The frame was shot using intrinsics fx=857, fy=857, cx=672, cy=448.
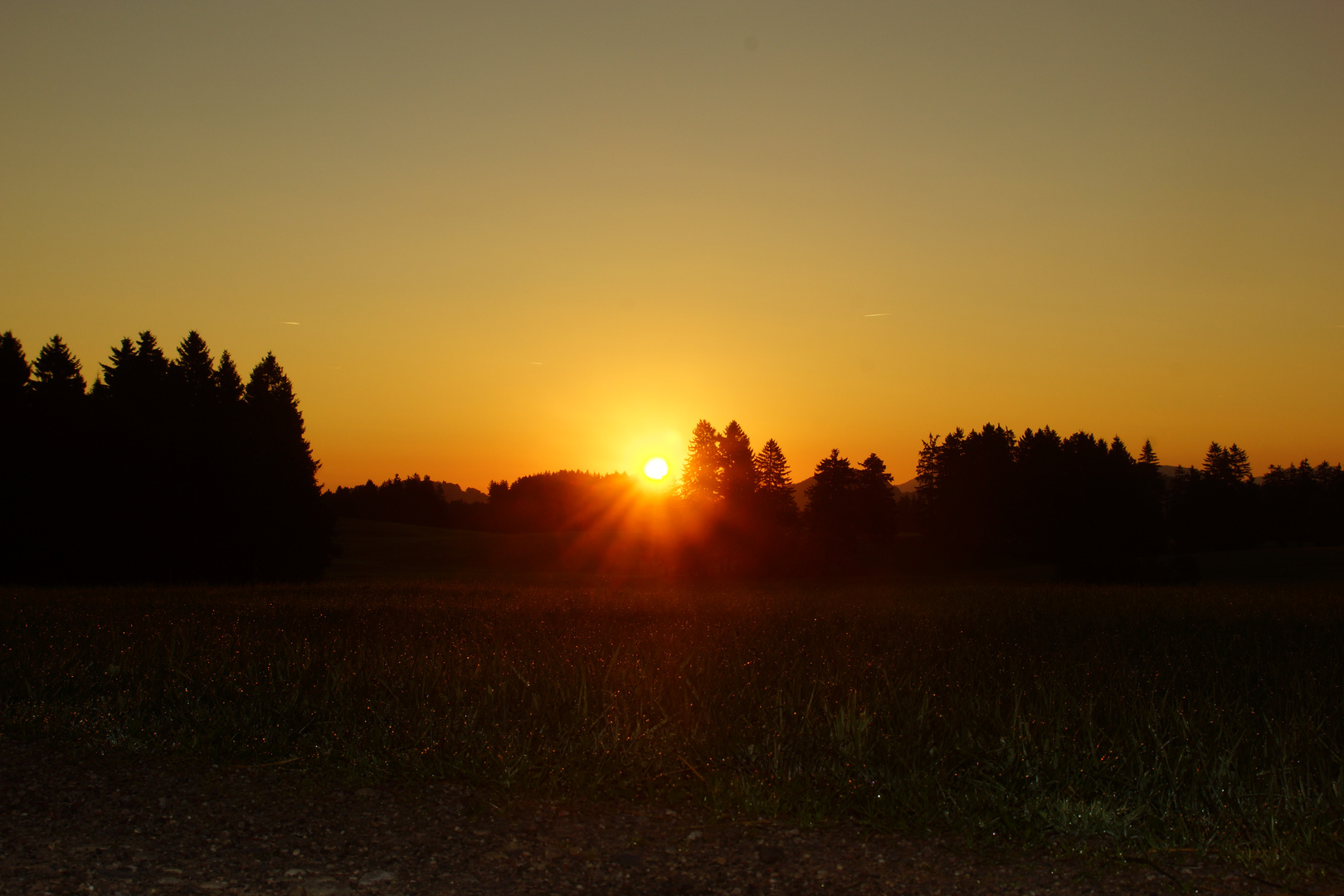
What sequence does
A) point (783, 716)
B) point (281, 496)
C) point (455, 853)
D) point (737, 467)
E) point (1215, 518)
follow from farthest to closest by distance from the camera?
point (1215, 518) < point (737, 467) < point (281, 496) < point (783, 716) < point (455, 853)

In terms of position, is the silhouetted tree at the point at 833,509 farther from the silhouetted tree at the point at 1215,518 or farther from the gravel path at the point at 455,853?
the gravel path at the point at 455,853

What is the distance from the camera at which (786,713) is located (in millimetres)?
6160

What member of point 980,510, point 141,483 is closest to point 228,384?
point 141,483

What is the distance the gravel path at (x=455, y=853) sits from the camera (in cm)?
381

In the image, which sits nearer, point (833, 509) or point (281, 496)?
point (281, 496)

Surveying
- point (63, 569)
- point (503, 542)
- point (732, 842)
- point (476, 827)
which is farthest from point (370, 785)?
point (503, 542)

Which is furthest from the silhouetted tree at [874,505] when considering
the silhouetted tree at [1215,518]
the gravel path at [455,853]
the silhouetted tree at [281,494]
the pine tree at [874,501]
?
the gravel path at [455,853]

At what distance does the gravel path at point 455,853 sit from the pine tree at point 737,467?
58.2m

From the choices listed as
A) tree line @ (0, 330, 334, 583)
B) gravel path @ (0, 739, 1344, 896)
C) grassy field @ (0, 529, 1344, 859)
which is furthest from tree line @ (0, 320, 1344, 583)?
gravel path @ (0, 739, 1344, 896)

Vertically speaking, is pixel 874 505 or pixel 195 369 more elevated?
pixel 195 369

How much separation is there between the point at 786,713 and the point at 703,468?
58.0 m

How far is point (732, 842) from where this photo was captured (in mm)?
4336

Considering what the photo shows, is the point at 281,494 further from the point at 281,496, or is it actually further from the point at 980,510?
the point at 980,510

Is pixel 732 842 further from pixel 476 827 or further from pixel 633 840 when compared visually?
pixel 476 827
